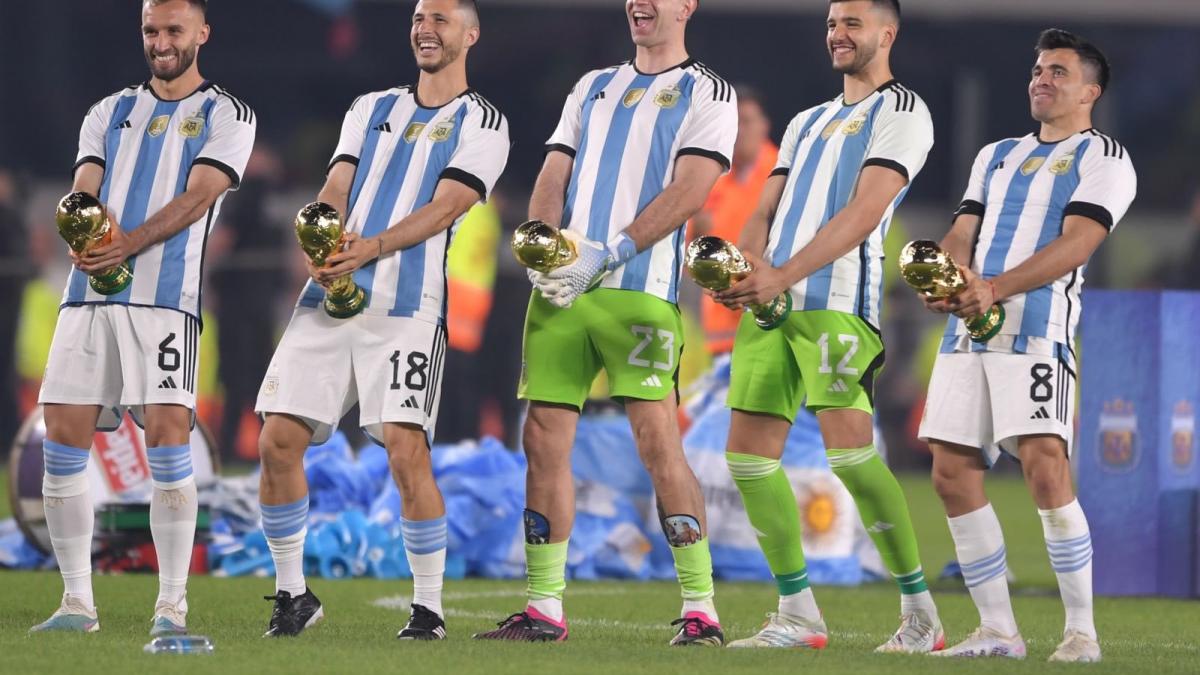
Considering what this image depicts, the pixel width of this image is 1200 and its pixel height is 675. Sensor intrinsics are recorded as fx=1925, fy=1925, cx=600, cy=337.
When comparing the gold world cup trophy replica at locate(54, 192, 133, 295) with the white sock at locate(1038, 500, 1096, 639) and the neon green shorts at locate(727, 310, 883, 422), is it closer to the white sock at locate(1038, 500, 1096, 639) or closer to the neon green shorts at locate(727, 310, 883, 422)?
the neon green shorts at locate(727, 310, 883, 422)

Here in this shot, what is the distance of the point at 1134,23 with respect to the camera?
65.8ft

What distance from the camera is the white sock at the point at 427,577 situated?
5848 millimetres

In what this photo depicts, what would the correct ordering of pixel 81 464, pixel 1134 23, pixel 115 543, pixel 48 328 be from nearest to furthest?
pixel 81 464, pixel 115 543, pixel 48 328, pixel 1134 23

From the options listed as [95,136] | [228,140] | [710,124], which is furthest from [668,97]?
[95,136]

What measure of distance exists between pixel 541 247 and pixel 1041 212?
1.50m

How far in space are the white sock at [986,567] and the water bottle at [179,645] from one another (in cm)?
221

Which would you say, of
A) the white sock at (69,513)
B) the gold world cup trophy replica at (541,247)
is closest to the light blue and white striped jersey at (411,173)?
the gold world cup trophy replica at (541,247)

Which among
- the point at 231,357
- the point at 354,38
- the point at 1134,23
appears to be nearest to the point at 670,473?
the point at 231,357

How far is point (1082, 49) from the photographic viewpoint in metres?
5.82

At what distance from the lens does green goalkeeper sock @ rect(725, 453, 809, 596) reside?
5926 mm

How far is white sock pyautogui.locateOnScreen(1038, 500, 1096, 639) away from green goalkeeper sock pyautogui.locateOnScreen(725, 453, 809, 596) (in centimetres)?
78

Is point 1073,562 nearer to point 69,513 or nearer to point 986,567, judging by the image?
point 986,567

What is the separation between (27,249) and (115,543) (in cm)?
747

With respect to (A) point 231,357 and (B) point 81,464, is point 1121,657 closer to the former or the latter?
(B) point 81,464
